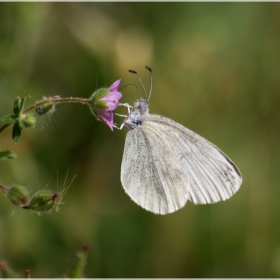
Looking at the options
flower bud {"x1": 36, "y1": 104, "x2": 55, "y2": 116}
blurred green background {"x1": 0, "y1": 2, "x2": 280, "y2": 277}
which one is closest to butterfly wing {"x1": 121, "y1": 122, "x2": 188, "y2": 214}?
flower bud {"x1": 36, "y1": 104, "x2": 55, "y2": 116}

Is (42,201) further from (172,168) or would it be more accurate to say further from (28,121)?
(172,168)

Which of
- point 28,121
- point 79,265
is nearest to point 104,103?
point 28,121

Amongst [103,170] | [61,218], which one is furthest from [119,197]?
[61,218]

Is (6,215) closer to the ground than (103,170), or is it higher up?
closer to the ground

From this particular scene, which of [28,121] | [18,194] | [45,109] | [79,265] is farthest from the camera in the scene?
[79,265]

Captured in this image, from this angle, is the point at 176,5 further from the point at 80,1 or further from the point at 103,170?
the point at 103,170
